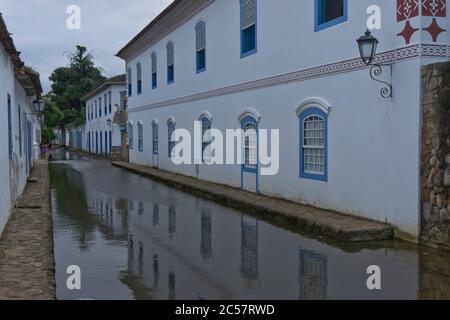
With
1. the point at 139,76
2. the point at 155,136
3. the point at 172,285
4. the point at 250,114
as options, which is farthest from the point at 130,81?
the point at 172,285

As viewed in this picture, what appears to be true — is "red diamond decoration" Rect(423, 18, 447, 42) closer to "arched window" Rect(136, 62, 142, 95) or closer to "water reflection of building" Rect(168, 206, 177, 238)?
"water reflection of building" Rect(168, 206, 177, 238)

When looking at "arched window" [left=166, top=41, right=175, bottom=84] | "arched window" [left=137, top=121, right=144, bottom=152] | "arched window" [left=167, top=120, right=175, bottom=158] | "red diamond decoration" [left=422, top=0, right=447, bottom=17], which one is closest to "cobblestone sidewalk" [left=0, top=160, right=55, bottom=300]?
"red diamond decoration" [left=422, top=0, right=447, bottom=17]

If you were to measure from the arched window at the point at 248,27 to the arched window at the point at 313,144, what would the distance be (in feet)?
10.3

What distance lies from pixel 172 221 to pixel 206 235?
5.47ft

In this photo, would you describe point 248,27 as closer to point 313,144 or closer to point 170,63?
point 313,144

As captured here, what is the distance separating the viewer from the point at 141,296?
5.56 m

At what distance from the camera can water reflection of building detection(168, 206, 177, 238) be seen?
30.9ft

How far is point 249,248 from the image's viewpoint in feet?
26.1

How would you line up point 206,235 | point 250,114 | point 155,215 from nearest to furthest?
point 206,235
point 155,215
point 250,114

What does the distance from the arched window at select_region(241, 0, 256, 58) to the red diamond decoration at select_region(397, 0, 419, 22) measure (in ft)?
17.7

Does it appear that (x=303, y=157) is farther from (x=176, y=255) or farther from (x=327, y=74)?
(x=176, y=255)

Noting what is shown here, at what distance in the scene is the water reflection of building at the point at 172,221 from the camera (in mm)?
9403

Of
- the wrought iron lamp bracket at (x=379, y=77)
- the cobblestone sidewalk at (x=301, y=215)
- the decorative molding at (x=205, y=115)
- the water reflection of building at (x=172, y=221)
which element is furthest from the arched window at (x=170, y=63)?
the wrought iron lamp bracket at (x=379, y=77)

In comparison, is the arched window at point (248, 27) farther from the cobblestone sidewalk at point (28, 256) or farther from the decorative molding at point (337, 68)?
the cobblestone sidewalk at point (28, 256)
